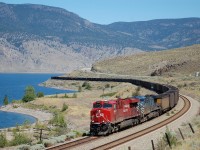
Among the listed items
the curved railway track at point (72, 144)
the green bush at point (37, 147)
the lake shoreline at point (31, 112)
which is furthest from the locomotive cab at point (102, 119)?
the lake shoreline at point (31, 112)

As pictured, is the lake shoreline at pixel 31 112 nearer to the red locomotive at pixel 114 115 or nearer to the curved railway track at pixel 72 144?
the red locomotive at pixel 114 115

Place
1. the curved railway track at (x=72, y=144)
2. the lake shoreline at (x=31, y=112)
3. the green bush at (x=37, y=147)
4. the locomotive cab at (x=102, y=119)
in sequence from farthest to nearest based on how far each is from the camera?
the lake shoreline at (x=31, y=112)
the locomotive cab at (x=102, y=119)
the green bush at (x=37, y=147)
the curved railway track at (x=72, y=144)

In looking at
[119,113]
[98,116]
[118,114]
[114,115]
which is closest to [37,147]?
[98,116]

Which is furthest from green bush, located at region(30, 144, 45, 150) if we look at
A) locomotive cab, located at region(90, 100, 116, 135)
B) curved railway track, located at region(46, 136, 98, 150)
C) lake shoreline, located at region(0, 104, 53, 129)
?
lake shoreline, located at region(0, 104, 53, 129)

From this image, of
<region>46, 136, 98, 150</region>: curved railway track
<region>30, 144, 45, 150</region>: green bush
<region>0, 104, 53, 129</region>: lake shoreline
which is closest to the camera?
<region>46, 136, 98, 150</region>: curved railway track

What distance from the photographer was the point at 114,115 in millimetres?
35250

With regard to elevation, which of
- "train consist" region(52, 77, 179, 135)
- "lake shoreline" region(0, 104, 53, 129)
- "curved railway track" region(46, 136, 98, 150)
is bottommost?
"lake shoreline" region(0, 104, 53, 129)

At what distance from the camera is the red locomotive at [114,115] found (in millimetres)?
34531

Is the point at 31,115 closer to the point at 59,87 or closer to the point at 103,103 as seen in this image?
the point at 103,103

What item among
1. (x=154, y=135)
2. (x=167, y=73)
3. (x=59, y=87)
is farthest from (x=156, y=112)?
(x=59, y=87)

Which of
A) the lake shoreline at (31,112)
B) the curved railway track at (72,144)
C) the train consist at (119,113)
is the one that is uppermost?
the train consist at (119,113)

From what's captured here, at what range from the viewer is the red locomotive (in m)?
34.5

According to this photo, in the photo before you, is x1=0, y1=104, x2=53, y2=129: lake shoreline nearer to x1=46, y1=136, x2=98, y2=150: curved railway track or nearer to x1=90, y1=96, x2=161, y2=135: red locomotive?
x1=90, y1=96, x2=161, y2=135: red locomotive

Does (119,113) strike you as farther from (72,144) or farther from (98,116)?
(72,144)
